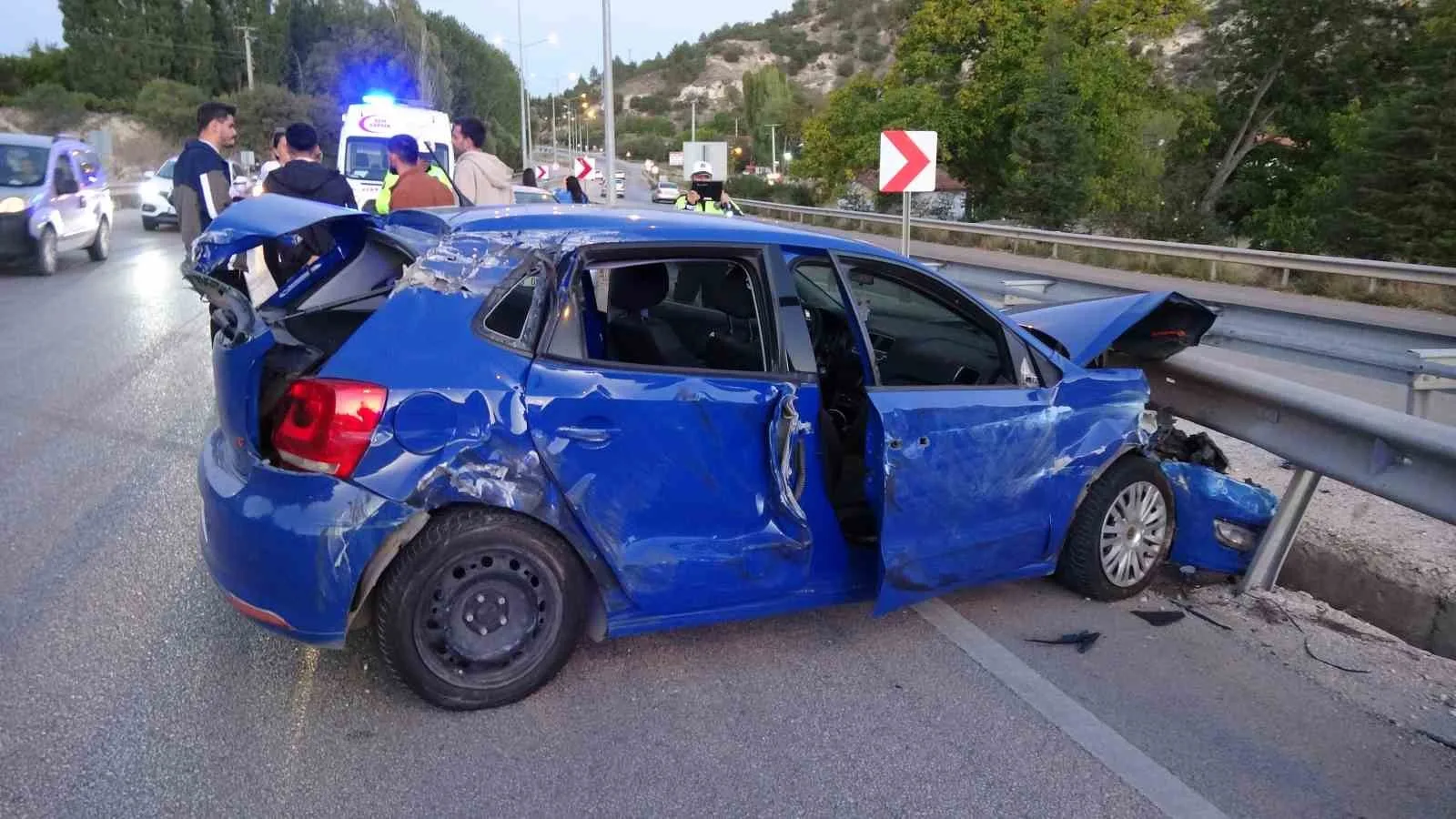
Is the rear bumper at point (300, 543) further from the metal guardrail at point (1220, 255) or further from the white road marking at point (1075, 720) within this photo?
the metal guardrail at point (1220, 255)

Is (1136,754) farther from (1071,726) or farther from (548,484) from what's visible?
(548,484)

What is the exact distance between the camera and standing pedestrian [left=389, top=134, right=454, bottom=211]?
7438mm

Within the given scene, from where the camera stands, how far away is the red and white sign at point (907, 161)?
1102 cm

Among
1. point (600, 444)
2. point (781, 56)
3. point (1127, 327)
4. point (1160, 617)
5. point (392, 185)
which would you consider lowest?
point (1160, 617)

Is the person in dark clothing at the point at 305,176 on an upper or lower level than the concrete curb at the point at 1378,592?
upper

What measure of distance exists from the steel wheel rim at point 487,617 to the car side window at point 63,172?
14.3 meters

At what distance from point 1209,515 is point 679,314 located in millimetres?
2645

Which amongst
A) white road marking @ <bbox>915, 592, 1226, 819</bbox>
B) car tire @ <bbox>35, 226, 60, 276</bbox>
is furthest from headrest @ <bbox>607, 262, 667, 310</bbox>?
car tire @ <bbox>35, 226, 60, 276</bbox>

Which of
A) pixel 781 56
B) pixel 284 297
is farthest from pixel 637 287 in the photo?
pixel 781 56

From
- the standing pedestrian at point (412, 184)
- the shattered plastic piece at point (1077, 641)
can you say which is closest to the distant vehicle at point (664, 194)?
the standing pedestrian at point (412, 184)

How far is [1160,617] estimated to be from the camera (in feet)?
15.1

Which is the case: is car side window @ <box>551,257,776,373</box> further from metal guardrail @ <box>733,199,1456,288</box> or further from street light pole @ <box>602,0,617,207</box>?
street light pole @ <box>602,0,617,207</box>

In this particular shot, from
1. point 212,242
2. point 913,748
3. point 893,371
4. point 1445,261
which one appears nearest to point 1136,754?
point 913,748

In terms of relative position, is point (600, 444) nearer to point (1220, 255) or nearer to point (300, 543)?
point (300, 543)
